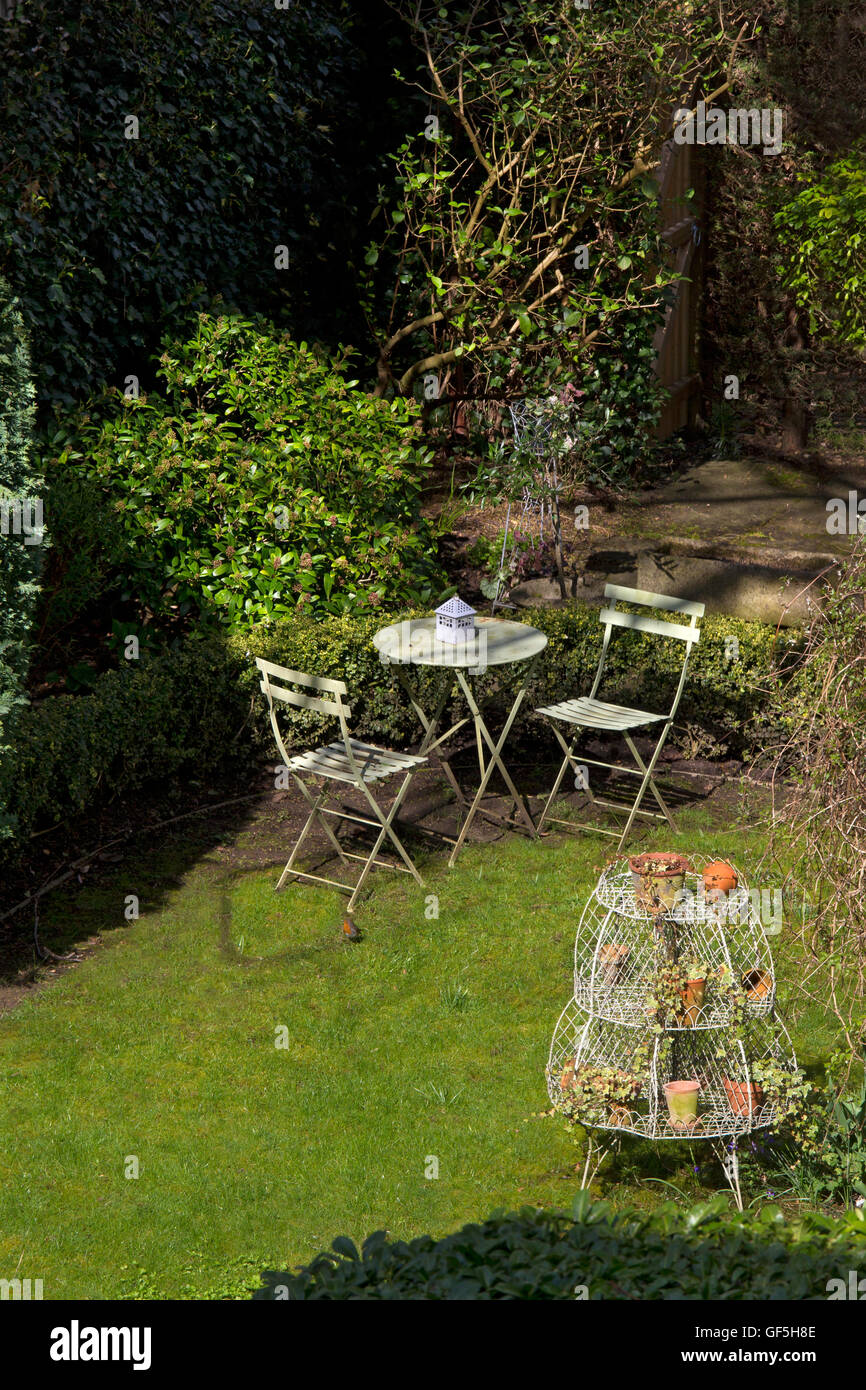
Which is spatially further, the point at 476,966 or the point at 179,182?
the point at 179,182

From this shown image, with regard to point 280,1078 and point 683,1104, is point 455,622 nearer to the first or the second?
point 280,1078

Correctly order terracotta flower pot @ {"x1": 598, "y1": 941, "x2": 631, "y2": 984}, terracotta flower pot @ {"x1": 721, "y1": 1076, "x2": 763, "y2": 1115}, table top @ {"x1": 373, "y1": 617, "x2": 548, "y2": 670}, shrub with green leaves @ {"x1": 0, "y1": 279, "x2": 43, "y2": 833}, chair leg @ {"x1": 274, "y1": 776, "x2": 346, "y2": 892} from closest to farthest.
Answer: terracotta flower pot @ {"x1": 721, "y1": 1076, "x2": 763, "y2": 1115} < terracotta flower pot @ {"x1": 598, "y1": 941, "x2": 631, "y2": 984} < shrub with green leaves @ {"x1": 0, "y1": 279, "x2": 43, "y2": 833} < chair leg @ {"x1": 274, "y1": 776, "x2": 346, "y2": 892} < table top @ {"x1": 373, "y1": 617, "x2": 548, "y2": 670}

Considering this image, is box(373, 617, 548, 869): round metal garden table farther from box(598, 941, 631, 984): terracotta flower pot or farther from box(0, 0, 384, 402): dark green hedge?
box(0, 0, 384, 402): dark green hedge

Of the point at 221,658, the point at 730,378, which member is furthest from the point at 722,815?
the point at 730,378

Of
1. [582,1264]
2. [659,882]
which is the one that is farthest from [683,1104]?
[582,1264]

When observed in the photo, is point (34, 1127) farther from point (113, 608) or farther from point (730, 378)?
point (730, 378)

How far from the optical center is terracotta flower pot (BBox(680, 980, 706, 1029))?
4.93 meters

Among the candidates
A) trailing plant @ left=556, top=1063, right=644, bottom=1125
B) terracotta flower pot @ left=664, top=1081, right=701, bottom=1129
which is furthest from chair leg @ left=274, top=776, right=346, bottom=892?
terracotta flower pot @ left=664, top=1081, right=701, bottom=1129

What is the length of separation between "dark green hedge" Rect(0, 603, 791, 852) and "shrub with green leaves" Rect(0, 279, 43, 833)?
0.61 m

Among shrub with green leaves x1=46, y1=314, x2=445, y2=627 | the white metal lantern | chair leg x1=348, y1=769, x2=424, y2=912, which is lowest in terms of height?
chair leg x1=348, y1=769, x2=424, y2=912

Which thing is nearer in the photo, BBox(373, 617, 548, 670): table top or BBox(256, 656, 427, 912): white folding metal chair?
BBox(256, 656, 427, 912): white folding metal chair

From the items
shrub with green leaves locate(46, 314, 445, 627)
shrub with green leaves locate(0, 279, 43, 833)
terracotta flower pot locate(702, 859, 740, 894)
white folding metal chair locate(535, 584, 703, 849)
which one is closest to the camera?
terracotta flower pot locate(702, 859, 740, 894)

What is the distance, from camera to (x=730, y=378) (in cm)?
1295

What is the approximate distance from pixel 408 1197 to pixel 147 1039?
1.42m
